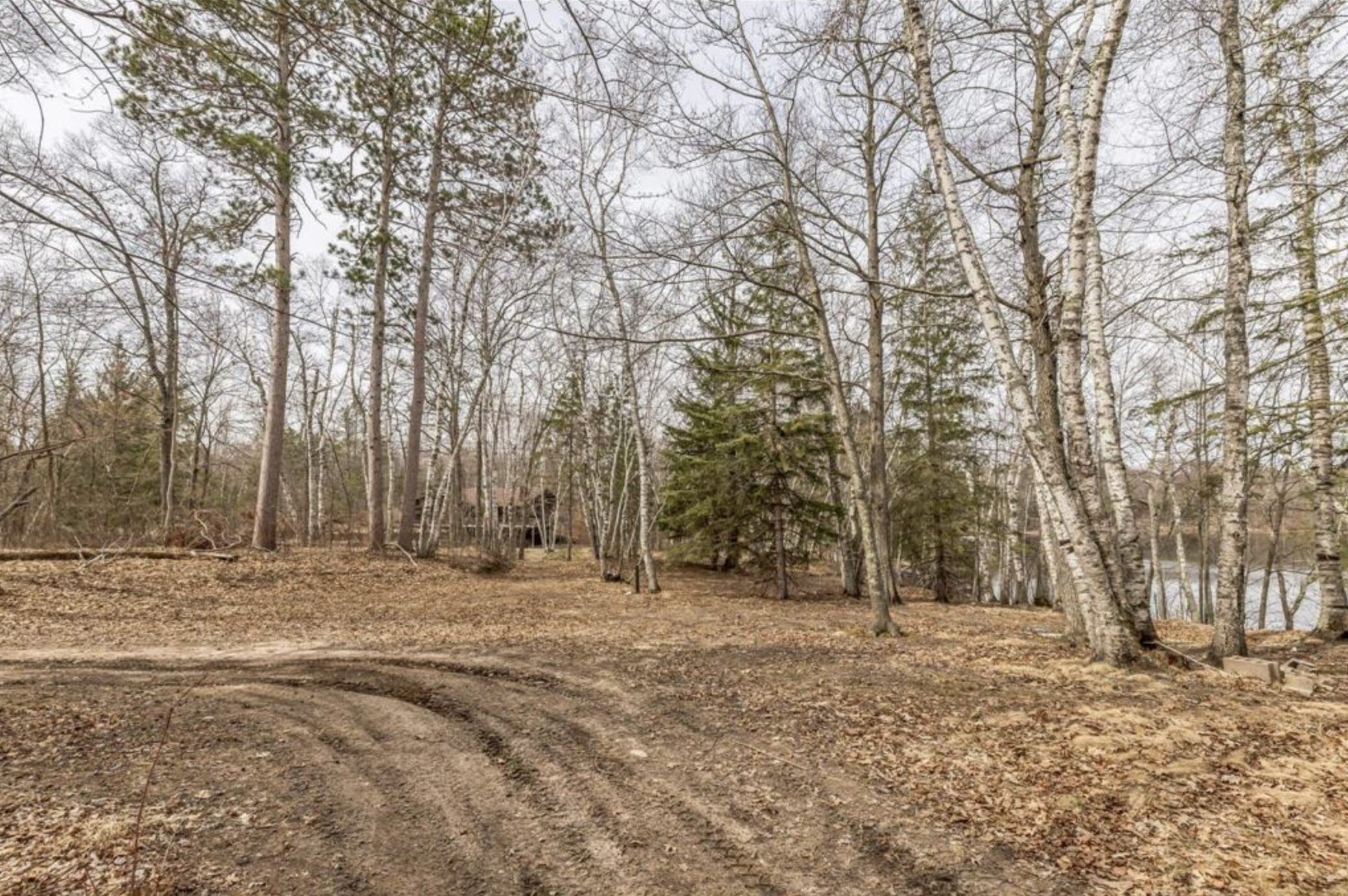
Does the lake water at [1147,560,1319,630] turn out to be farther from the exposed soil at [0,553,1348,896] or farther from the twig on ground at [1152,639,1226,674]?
the exposed soil at [0,553,1348,896]

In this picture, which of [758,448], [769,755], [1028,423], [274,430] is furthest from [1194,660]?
[274,430]

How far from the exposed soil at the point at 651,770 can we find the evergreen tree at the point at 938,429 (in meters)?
8.78

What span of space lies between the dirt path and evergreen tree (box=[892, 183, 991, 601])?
13.2 m

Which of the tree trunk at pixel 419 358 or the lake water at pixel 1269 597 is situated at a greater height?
the tree trunk at pixel 419 358

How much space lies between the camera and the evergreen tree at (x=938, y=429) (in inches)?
631

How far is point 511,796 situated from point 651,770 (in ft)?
3.02

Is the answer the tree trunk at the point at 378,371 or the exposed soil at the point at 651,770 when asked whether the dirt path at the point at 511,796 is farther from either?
the tree trunk at the point at 378,371

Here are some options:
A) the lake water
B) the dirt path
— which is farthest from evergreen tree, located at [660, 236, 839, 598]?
the lake water

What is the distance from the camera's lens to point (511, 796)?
3.55 metres

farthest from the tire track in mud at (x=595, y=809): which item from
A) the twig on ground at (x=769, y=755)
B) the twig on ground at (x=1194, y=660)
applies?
the twig on ground at (x=1194, y=660)

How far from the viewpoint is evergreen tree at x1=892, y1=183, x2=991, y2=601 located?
16016 mm

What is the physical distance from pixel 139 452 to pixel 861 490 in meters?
26.6

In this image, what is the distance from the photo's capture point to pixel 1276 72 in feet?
21.2

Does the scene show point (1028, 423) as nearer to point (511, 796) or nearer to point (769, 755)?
point (769, 755)
